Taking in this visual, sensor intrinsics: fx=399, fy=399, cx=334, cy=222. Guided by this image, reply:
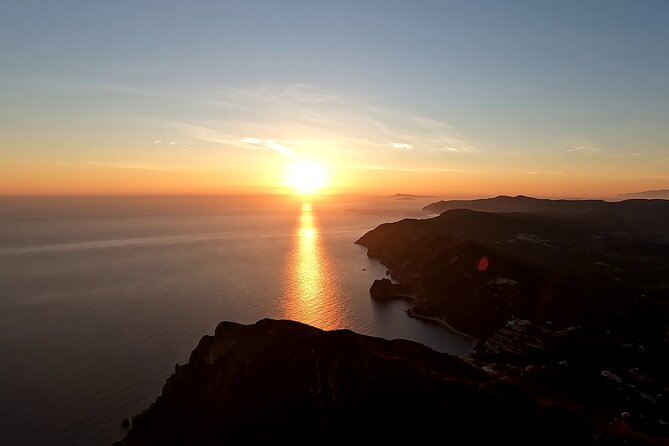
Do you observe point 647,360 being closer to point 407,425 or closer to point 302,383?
point 407,425

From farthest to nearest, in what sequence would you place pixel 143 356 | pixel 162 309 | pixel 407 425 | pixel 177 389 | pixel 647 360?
pixel 162 309
pixel 143 356
pixel 647 360
pixel 177 389
pixel 407 425

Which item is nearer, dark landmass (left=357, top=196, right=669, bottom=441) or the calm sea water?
the calm sea water

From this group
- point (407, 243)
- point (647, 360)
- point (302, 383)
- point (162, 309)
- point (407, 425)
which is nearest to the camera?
point (407, 425)

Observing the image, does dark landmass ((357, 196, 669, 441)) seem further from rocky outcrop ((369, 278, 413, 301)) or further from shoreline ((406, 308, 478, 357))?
rocky outcrop ((369, 278, 413, 301))

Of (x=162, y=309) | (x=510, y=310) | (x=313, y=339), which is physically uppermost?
(x=313, y=339)

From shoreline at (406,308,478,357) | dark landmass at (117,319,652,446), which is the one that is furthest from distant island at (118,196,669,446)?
shoreline at (406,308,478,357)

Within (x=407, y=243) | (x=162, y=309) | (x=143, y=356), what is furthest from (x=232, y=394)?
(x=407, y=243)
